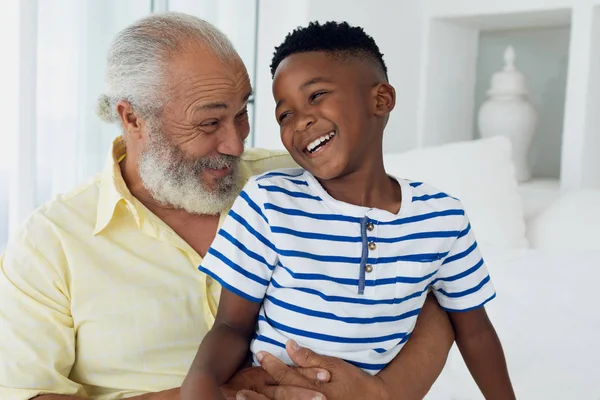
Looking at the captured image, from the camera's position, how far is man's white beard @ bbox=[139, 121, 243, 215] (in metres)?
1.44

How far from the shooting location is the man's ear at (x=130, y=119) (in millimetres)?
1555

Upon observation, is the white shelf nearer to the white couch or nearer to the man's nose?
A: the white couch

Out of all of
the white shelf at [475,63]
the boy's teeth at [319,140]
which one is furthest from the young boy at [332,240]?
the white shelf at [475,63]

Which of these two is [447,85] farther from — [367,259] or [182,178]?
[367,259]

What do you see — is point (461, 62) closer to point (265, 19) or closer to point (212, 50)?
Result: point (265, 19)

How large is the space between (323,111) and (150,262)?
0.45 m

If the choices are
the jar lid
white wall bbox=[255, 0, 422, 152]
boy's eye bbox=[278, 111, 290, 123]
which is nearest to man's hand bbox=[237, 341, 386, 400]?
boy's eye bbox=[278, 111, 290, 123]

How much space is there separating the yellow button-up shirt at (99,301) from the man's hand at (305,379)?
0.89ft

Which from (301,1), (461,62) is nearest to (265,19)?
(301,1)

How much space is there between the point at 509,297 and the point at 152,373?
108 centimetres

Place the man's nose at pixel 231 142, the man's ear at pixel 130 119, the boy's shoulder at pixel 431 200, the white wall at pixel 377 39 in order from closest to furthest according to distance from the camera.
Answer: the boy's shoulder at pixel 431 200 < the man's nose at pixel 231 142 < the man's ear at pixel 130 119 < the white wall at pixel 377 39

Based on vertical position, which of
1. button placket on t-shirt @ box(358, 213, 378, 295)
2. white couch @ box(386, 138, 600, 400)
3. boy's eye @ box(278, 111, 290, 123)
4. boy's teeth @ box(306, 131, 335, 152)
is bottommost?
white couch @ box(386, 138, 600, 400)

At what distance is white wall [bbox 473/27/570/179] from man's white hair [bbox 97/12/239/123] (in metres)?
2.27

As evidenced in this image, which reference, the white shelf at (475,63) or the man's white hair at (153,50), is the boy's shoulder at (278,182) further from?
the white shelf at (475,63)
